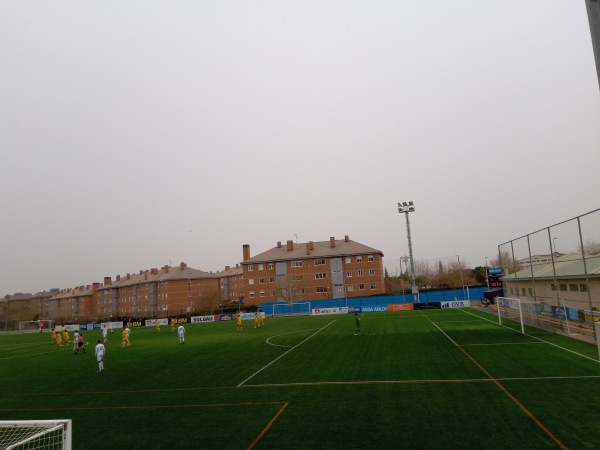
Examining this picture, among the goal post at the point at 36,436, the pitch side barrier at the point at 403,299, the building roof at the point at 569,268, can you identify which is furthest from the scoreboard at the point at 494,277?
the goal post at the point at 36,436

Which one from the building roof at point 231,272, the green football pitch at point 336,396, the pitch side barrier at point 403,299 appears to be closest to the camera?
the green football pitch at point 336,396

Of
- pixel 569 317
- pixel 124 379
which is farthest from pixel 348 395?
pixel 569 317

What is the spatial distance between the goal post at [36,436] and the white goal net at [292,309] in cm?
5876

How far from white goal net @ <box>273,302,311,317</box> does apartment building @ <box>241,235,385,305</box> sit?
36.0 feet

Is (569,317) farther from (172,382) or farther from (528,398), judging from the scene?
(172,382)

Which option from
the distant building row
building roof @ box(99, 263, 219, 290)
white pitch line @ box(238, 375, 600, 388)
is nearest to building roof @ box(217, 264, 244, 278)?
the distant building row

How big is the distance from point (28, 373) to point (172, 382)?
478 inches

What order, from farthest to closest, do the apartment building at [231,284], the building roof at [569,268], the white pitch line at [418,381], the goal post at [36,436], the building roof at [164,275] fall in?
the apartment building at [231,284] → the building roof at [164,275] → the building roof at [569,268] → the white pitch line at [418,381] → the goal post at [36,436]

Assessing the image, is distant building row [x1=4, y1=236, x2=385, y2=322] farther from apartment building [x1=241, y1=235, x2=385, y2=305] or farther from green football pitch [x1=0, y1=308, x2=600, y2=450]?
green football pitch [x1=0, y1=308, x2=600, y2=450]

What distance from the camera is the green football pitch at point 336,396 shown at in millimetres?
10570

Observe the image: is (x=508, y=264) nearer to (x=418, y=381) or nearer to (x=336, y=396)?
(x=418, y=381)

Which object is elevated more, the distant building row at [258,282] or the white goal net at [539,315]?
the distant building row at [258,282]

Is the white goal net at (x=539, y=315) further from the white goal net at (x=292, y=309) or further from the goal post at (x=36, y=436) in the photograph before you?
the white goal net at (x=292, y=309)

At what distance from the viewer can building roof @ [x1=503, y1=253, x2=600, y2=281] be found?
80.5 ft
